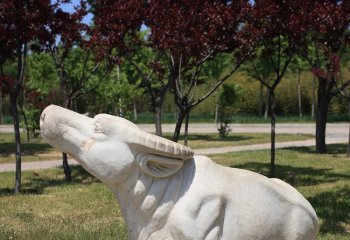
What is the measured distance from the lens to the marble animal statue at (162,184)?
2.58 meters

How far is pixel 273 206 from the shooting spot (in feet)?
9.24

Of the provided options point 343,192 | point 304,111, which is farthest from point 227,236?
point 304,111

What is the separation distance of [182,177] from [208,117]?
136 ft

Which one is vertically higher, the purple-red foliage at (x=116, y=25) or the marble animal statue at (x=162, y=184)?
the purple-red foliage at (x=116, y=25)

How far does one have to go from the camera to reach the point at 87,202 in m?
7.65

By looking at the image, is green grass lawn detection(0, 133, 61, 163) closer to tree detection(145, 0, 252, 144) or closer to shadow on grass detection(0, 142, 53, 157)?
shadow on grass detection(0, 142, 53, 157)

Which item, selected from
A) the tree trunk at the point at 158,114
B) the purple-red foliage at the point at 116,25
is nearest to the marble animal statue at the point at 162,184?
the purple-red foliage at the point at 116,25

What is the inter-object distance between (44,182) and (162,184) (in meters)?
7.87

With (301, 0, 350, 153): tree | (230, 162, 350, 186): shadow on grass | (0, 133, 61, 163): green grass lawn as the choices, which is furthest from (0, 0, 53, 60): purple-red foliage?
(0, 133, 61, 163): green grass lawn

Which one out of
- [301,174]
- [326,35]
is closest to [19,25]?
[301,174]

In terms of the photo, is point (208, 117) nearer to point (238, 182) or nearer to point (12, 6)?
point (12, 6)

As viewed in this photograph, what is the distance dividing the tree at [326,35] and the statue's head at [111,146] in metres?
7.22

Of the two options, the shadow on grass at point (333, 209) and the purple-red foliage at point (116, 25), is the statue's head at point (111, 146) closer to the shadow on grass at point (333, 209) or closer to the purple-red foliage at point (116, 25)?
the shadow on grass at point (333, 209)

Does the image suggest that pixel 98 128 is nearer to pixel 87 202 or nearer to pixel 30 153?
pixel 87 202
